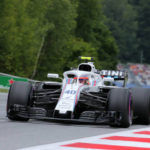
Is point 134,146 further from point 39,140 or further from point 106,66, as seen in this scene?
point 106,66

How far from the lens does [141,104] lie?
13.5m

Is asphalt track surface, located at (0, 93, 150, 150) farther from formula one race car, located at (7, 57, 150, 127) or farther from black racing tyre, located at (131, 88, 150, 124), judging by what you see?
black racing tyre, located at (131, 88, 150, 124)

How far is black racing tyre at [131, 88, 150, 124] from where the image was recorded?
531 inches

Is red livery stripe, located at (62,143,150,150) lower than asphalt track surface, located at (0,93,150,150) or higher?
lower

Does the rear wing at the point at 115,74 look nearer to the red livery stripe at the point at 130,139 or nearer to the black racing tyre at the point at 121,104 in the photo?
the black racing tyre at the point at 121,104

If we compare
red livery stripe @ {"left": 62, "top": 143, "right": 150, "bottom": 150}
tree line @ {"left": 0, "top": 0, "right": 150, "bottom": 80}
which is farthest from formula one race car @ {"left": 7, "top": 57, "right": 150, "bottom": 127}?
red livery stripe @ {"left": 62, "top": 143, "right": 150, "bottom": 150}

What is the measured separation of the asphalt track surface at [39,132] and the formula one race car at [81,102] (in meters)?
0.23

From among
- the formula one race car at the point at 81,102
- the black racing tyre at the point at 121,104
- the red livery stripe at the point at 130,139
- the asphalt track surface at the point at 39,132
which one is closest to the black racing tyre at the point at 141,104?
the formula one race car at the point at 81,102

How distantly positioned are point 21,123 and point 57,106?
3.06 ft

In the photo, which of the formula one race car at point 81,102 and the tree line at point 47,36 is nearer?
the formula one race car at point 81,102

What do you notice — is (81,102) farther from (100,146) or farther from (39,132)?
(100,146)

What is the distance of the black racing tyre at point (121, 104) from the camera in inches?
471

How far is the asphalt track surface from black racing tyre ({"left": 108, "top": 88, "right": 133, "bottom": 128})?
0.29 meters

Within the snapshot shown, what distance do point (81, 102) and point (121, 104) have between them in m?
1.03
